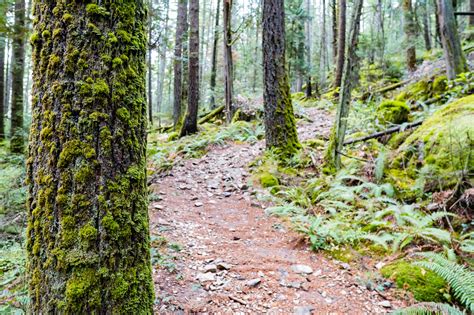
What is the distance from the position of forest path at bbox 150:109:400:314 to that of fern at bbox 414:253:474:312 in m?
0.50

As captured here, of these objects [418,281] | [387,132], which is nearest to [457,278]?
[418,281]

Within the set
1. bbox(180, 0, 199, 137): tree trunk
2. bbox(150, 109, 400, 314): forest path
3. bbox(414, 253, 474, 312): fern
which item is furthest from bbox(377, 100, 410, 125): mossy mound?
bbox(180, 0, 199, 137): tree trunk

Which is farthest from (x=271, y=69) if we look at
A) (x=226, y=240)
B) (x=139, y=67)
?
(x=139, y=67)

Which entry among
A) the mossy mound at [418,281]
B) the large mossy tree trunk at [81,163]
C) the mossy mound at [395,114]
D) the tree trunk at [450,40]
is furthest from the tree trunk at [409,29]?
the large mossy tree trunk at [81,163]

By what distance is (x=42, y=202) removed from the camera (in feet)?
6.00

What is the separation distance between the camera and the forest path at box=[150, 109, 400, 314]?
2920 mm

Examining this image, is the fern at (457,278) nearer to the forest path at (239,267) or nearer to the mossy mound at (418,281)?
the mossy mound at (418,281)

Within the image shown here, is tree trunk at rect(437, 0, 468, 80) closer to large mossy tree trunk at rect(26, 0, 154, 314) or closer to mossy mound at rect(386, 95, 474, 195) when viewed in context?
mossy mound at rect(386, 95, 474, 195)

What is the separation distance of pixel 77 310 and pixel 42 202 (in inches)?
25.2

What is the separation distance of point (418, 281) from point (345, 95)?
381 centimetres

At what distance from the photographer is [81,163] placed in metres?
1.78

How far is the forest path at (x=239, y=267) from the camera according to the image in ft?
9.58

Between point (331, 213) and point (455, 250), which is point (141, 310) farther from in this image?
point (331, 213)

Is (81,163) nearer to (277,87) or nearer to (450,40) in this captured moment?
(277,87)
